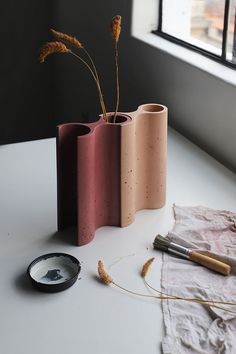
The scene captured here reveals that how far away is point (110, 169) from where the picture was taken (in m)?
1.11

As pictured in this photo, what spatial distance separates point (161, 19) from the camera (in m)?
1.82

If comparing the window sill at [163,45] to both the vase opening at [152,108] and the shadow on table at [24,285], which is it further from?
the shadow on table at [24,285]

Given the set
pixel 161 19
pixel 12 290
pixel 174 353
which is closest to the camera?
pixel 174 353

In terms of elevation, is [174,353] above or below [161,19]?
below

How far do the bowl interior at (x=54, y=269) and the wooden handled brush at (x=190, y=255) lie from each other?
0.54 ft

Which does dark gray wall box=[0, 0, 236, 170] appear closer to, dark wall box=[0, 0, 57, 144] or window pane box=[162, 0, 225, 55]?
dark wall box=[0, 0, 57, 144]

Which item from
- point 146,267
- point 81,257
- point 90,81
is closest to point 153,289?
point 146,267

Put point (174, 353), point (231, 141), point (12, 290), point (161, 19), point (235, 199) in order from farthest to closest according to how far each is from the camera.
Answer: point (161, 19), point (231, 141), point (235, 199), point (12, 290), point (174, 353)

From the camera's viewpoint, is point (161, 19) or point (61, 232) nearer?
point (61, 232)

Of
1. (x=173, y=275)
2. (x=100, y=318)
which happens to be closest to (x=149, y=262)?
(x=173, y=275)

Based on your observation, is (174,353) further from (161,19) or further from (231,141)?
(161,19)

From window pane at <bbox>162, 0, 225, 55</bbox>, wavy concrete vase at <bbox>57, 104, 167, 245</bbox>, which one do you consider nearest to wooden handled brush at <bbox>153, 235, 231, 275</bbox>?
wavy concrete vase at <bbox>57, 104, 167, 245</bbox>

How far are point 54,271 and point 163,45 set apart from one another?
93cm

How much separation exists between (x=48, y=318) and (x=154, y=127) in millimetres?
450
